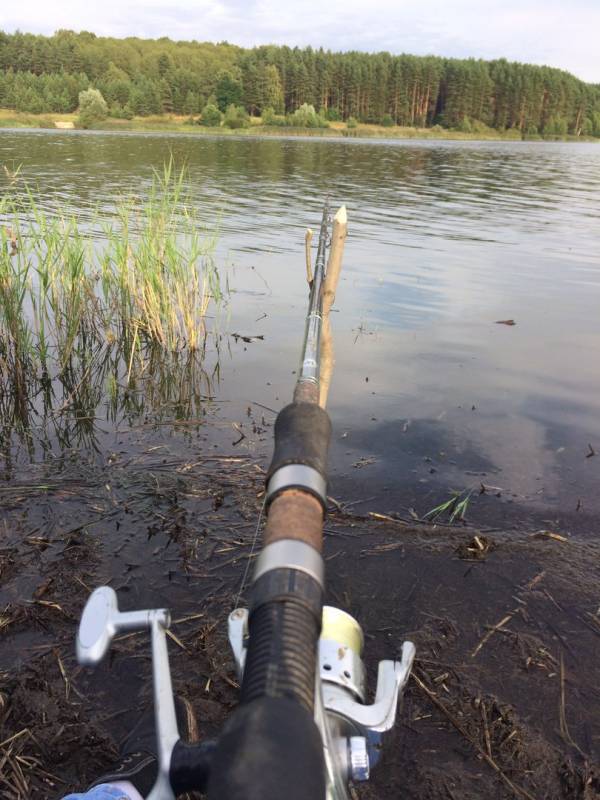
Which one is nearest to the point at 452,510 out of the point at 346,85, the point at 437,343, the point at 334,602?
the point at 334,602

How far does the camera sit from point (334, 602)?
3871mm

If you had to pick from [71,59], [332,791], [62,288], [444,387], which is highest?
[71,59]

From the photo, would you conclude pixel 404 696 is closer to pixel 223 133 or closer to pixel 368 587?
pixel 368 587

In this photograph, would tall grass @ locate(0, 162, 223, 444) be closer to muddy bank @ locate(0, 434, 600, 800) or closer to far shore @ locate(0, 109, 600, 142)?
muddy bank @ locate(0, 434, 600, 800)

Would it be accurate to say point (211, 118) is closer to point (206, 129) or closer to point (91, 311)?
point (206, 129)

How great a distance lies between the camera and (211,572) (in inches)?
162

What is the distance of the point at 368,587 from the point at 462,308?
8446 mm

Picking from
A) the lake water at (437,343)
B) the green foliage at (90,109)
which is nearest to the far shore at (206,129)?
the green foliage at (90,109)

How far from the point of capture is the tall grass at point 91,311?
6.93m

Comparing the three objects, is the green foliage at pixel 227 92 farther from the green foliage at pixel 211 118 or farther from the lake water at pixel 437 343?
the lake water at pixel 437 343

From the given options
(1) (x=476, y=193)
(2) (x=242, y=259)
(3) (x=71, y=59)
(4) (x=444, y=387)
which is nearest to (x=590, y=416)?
(4) (x=444, y=387)

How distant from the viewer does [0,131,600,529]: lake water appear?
5719 millimetres

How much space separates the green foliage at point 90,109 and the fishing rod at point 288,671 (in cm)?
10791

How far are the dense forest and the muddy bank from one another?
133360 millimetres
